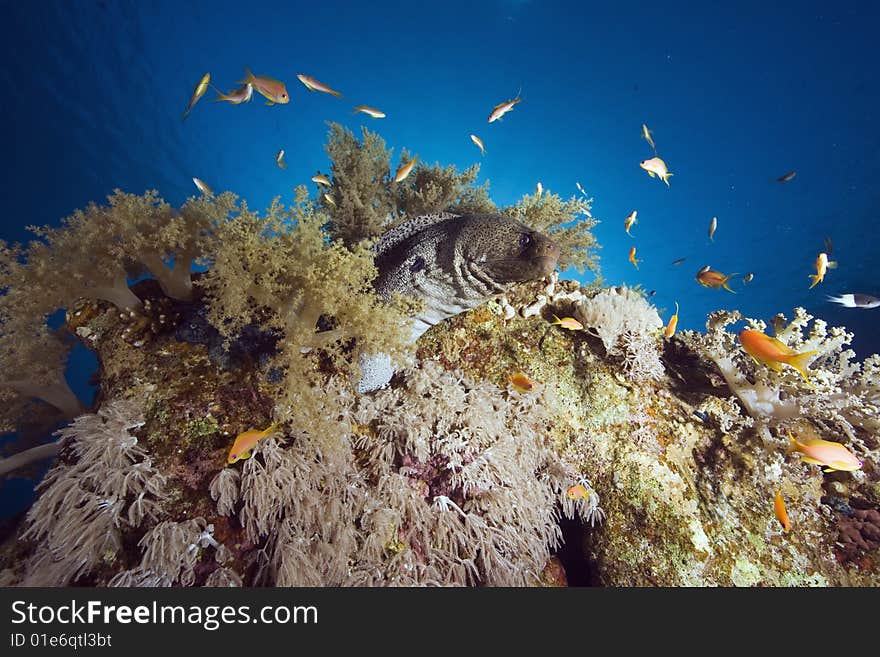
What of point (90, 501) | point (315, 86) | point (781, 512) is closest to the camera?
point (90, 501)

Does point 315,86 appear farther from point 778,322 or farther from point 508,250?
point 778,322

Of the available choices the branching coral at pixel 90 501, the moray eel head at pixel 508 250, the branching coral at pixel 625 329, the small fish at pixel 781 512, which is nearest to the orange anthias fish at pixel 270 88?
the moray eel head at pixel 508 250

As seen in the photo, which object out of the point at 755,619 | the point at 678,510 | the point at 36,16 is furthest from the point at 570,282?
the point at 36,16

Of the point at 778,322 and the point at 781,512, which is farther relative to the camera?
the point at 778,322

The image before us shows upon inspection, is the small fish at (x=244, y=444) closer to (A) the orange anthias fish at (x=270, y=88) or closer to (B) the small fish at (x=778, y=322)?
(A) the orange anthias fish at (x=270, y=88)

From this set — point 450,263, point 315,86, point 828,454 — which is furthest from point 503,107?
point 828,454

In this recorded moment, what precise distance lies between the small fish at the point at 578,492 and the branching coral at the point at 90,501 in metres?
2.86

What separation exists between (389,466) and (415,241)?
1.69m

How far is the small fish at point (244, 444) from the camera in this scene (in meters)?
2.08

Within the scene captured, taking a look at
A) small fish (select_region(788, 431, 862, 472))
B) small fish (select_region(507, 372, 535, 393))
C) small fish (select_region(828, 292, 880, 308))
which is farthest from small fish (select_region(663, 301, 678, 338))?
small fish (select_region(828, 292, 880, 308))

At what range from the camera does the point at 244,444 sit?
6.91ft

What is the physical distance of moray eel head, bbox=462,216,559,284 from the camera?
7.37 ft

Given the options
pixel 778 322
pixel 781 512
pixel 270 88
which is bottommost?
pixel 781 512

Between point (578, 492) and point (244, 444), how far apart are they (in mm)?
2512
